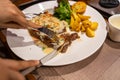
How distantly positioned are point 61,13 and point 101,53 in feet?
0.96

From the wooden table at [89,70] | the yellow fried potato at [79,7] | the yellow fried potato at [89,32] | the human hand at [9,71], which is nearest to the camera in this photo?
the human hand at [9,71]

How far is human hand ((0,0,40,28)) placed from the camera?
85 centimetres

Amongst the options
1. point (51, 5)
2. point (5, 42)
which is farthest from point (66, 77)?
point (51, 5)

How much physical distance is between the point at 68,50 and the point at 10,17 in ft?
0.93

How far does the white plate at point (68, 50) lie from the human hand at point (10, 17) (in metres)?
0.09

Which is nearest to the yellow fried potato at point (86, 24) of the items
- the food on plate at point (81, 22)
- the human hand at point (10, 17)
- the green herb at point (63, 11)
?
the food on plate at point (81, 22)

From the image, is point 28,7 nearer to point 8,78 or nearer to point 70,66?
point 70,66

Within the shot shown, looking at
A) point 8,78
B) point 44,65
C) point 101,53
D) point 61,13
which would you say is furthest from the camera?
point 61,13

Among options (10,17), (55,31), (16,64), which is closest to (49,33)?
(55,31)

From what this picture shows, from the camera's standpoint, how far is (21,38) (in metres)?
0.98

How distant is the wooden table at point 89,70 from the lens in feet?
2.77

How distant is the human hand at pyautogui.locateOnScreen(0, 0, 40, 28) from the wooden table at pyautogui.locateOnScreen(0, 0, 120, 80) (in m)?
0.20

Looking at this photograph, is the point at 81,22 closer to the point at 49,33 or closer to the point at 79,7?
the point at 79,7

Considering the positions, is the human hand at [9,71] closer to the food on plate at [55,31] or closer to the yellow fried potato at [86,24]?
the food on plate at [55,31]
